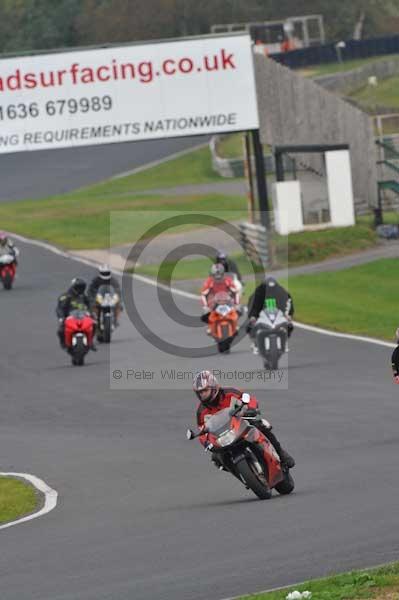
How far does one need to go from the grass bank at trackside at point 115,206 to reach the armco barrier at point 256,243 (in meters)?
8.49

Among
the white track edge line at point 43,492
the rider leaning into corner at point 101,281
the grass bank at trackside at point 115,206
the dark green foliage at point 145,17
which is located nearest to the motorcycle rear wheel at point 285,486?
the white track edge line at point 43,492

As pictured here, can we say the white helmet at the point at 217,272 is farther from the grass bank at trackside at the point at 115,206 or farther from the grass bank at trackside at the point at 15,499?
the grass bank at trackside at the point at 115,206

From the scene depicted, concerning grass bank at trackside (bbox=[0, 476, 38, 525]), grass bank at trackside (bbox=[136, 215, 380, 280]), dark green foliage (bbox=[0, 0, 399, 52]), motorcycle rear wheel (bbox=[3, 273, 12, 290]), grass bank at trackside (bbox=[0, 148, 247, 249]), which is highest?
dark green foliage (bbox=[0, 0, 399, 52])

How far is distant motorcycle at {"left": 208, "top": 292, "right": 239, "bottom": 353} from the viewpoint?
2762 cm

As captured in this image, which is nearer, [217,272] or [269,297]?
[269,297]

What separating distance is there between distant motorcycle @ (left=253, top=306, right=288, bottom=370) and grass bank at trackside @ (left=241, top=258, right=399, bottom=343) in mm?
4428

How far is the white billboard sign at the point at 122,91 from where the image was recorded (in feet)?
136

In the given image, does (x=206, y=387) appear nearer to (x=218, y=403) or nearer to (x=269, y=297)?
(x=218, y=403)

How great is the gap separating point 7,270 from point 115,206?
23.3 meters

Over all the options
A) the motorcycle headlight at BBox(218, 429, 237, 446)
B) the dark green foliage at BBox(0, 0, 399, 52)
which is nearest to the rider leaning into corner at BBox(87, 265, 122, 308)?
the motorcycle headlight at BBox(218, 429, 237, 446)

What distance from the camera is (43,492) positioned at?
55.3ft

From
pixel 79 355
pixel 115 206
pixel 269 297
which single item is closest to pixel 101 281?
pixel 79 355

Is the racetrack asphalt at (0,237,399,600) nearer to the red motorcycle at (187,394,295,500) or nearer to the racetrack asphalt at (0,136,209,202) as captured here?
the red motorcycle at (187,394,295,500)

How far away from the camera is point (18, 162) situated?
86625 millimetres
